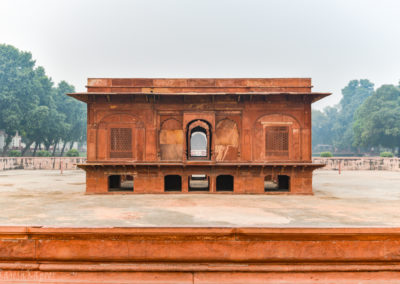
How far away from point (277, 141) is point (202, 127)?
4.80m

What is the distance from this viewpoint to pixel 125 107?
18.5m

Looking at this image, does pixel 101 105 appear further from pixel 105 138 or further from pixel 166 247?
pixel 166 247

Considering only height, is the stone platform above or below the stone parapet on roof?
below

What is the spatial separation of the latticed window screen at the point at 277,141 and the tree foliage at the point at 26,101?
120 ft

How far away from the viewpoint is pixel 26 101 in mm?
42594

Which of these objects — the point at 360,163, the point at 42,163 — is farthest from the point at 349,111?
the point at 42,163

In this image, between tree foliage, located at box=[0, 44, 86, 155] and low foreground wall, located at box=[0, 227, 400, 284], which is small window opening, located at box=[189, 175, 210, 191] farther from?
tree foliage, located at box=[0, 44, 86, 155]

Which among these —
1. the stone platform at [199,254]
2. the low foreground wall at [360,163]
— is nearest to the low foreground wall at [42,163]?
the low foreground wall at [360,163]

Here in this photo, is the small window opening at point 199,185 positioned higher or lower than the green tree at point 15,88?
lower

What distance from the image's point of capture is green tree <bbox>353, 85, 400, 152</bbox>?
49719 millimetres

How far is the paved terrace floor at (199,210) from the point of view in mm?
10578

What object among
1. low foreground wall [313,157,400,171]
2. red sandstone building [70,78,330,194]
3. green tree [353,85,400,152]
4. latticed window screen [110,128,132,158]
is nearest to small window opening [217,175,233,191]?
red sandstone building [70,78,330,194]

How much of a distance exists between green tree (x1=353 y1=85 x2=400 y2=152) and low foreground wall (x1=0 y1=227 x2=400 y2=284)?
53.6m

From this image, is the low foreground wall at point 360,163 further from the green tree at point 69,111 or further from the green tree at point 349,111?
the green tree at point 69,111
